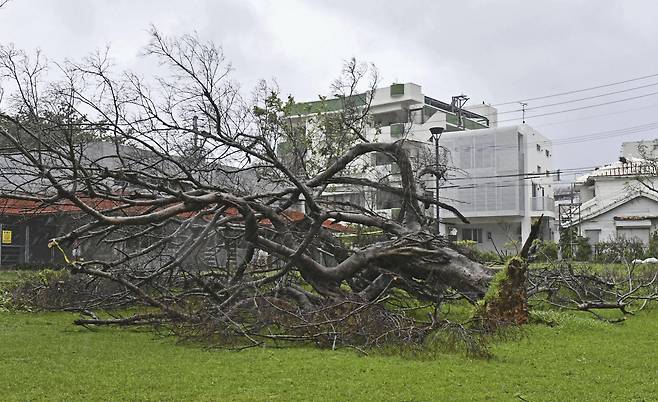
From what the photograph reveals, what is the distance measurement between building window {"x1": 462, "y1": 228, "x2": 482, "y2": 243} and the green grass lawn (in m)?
37.8

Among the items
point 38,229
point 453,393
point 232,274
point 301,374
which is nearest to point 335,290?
point 232,274

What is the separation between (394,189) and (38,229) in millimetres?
20294

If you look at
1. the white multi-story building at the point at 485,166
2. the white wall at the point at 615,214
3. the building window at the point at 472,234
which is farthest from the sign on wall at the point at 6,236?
the white wall at the point at 615,214

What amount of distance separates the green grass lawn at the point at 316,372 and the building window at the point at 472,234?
124ft

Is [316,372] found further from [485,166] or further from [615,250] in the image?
[485,166]

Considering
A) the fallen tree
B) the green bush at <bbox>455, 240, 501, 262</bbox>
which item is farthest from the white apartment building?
the fallen tree

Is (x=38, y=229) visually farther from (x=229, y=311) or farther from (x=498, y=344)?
(x=498, y=344)

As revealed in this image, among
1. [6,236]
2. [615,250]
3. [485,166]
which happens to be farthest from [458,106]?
[6,236]

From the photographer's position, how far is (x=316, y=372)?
7891mm

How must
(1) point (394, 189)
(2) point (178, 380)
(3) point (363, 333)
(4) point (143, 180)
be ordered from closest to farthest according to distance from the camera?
(2) point (178, 380) → (3) point (363, 333) → (4) point (143, 180) → (1) point (394, 189)

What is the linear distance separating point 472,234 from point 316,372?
1657 inches

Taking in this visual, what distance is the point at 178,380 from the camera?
745cm

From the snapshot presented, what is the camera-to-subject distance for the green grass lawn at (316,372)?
6848 millimetres

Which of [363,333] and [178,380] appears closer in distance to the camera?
[178,380]
